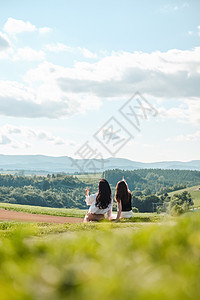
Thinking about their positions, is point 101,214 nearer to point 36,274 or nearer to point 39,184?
point 36,274

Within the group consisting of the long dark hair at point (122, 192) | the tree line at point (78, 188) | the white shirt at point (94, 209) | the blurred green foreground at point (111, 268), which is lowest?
the tree line at point (78, 188)

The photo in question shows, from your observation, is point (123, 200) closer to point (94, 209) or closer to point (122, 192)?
point (122, 192)

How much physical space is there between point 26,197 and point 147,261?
252 ft

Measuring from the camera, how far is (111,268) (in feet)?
5.36

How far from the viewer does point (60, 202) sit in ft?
281

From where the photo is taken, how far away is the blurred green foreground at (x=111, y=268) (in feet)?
4.20

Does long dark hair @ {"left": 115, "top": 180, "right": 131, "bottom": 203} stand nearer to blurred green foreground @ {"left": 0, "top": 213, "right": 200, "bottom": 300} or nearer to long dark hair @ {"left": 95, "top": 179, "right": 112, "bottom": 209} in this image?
long dark hair @ {"left": 95, "top": 179, "right": 112, "bottom": 209}

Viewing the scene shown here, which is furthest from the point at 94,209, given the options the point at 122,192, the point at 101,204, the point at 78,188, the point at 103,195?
the point at 78,188

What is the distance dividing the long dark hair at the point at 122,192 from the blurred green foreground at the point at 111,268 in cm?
1045

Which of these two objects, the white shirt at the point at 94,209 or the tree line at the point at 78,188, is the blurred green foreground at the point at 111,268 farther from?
the tree line at the point at 78,188

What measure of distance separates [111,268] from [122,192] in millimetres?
11532

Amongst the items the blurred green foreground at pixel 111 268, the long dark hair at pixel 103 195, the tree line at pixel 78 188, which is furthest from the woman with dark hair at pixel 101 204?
the blurred green foreground at pixel 111 268

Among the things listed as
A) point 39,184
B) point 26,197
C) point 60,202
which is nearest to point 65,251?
point 26,197

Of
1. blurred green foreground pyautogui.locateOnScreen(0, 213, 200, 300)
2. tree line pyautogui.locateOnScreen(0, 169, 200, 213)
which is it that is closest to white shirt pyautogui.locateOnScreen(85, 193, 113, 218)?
tree line pyautogui.locateOnScreen(0, 169, 200, 213)
